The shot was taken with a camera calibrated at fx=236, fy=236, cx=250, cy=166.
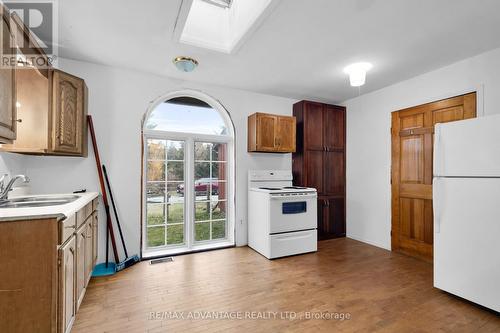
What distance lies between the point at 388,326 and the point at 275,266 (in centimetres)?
135

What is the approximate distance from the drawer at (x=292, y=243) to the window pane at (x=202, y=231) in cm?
106

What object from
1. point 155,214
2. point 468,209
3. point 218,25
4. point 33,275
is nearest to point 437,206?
point 468,209

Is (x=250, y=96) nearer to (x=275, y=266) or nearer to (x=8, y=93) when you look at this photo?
(x=275, y=266)

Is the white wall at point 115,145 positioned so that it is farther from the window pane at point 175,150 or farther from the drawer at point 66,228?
the drawer at point 66,228

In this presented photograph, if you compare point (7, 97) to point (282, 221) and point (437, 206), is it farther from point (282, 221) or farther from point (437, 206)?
point (437, 206)

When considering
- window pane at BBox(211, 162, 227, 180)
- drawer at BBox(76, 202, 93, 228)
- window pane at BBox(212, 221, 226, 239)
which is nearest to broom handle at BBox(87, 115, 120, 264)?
drawer at BBox(76, 202, 93, 228)

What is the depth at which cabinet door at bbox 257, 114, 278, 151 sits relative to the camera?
11.7ft

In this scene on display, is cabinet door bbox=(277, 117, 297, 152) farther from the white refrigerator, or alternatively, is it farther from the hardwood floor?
the white refrigerator

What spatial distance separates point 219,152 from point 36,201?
7.42 feet

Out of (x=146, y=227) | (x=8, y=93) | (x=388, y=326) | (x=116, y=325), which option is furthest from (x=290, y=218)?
(x=8, y=93)

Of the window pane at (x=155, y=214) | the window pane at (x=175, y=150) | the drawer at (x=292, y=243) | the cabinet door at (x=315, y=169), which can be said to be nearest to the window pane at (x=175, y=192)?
the window pane at (x=155, y=214)

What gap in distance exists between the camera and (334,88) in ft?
12.1

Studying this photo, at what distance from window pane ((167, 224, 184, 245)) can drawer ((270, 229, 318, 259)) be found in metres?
1.33

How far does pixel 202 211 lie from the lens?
3592 millimetres
